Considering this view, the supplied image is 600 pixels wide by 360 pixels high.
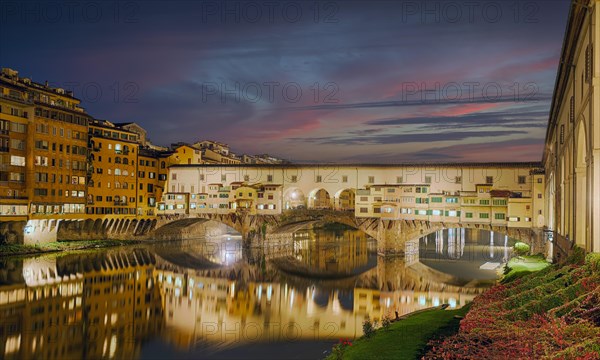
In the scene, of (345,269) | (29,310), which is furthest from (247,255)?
(29,310)

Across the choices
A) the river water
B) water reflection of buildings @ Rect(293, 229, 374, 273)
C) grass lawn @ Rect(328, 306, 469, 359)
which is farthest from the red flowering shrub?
water reflection of buildings @ Rect(293, 229, 374, 273)

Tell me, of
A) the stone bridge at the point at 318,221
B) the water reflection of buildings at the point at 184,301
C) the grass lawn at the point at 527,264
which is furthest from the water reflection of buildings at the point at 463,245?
the grass lawn at the point at 527,264

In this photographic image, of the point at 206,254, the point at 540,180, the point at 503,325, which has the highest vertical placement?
the point at 540,180

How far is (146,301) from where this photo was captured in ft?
107

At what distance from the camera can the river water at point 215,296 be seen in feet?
76.0

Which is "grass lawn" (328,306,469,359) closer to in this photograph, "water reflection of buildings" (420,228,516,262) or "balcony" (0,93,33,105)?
"water reflection of buildings" (420,228,516,262)

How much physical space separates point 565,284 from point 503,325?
351 cm

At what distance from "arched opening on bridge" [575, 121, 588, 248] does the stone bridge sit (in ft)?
95.5

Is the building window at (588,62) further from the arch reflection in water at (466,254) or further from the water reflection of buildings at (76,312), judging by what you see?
the arch reflection in water at (466,254)

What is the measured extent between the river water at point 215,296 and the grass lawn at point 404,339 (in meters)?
5.00

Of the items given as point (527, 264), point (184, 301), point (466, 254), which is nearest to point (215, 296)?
point (184, 301)

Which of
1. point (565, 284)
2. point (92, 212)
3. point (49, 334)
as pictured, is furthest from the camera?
point (92, 212)

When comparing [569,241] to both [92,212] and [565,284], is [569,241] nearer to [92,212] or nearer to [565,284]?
[565,284]

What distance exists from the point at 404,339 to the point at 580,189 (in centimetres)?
858
